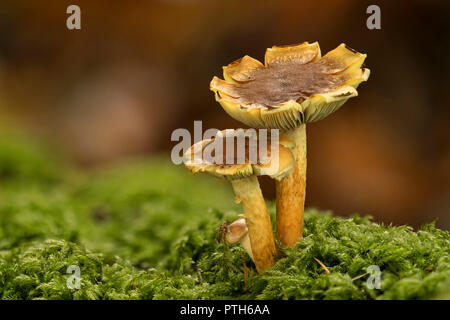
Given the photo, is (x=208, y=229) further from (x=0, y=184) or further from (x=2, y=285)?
(x=0, y=184)

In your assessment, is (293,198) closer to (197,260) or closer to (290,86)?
(290,86)

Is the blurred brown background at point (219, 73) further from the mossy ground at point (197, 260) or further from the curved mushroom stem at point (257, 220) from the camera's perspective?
the curved mushroom stem at point (257, 220)

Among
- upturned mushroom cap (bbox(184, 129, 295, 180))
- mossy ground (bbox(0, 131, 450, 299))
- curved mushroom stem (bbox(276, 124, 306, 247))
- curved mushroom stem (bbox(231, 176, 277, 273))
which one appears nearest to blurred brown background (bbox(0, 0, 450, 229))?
mossy ground (bbox(0, 131, 450, 299))

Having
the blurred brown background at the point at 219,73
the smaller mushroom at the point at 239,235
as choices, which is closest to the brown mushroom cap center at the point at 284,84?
the smaller mushroom at the point at 239,235

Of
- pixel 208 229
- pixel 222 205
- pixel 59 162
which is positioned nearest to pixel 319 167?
pixel 222 205

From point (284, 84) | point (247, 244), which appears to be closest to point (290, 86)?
point (284, 84)

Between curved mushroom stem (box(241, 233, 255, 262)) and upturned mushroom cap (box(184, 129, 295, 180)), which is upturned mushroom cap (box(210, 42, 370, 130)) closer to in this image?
upturned mushroom cap (box(184, 129, 295, 180))
